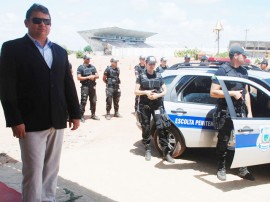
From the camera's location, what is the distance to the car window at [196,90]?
5.70m

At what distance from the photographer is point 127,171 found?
535cm

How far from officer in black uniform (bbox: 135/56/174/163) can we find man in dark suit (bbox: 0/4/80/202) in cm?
257

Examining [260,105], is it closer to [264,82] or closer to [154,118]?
[264,82]

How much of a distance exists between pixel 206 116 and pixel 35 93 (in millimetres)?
3100

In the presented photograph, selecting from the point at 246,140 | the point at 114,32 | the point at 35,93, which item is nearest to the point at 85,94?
the point at 246,140

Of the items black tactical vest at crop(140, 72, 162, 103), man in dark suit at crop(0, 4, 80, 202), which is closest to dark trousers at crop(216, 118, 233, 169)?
black tactical vest at crop(140, 72, 162, 103)

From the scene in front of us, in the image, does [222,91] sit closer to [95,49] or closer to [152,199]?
[152,199]

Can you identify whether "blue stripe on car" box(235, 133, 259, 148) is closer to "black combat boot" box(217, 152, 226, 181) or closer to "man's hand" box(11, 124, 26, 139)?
"black combat boot" box(217, 152, 226, 181)

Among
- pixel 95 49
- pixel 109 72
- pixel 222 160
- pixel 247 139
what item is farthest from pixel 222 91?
pixel 95 49

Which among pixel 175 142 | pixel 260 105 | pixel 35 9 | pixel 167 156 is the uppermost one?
pixel 35 9

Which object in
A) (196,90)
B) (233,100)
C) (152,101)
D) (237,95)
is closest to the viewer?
(237,95)

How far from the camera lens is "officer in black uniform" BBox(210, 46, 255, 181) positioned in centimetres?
472

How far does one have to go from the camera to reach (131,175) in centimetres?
515

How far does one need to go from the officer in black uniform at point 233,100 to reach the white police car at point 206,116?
0.13 meters
